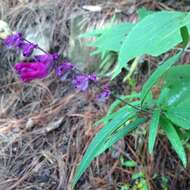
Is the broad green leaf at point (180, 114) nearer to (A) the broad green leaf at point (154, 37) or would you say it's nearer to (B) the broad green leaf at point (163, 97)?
(B) the broad green leaf at point (163, 97)

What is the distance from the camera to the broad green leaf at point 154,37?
0.71 metres

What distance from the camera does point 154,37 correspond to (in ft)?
2.38

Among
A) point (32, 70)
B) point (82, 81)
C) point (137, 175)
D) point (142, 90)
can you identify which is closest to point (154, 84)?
point (142, 90)

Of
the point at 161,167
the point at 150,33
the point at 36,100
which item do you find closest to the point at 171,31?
the point at 150,33

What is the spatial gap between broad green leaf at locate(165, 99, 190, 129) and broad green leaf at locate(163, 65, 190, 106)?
0.02m

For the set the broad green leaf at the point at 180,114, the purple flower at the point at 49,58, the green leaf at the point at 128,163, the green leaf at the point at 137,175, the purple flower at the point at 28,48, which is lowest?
the green leaf at the point at 137,175

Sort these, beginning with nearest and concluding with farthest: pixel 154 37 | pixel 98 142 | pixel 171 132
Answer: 1. pixel 154 37
2. pixel 98 142
3. pixel 171 132

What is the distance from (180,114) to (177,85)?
107mm

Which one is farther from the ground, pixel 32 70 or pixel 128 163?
pixel 32 70

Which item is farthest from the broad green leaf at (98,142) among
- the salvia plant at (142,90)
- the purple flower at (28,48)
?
the purple flower at (28,48)

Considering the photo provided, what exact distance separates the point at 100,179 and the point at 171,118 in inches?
32.3

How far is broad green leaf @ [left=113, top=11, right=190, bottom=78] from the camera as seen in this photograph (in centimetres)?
71

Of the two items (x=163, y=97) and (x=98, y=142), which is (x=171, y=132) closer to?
(x=163, y=97)

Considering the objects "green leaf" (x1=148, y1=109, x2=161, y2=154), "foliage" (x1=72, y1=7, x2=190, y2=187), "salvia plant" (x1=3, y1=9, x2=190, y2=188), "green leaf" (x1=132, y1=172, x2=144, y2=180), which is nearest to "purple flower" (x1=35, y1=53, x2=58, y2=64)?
"salvia plant" (x1=3, y1=9, x2=190, y2=188)
